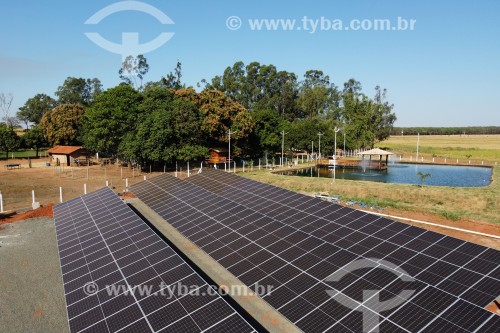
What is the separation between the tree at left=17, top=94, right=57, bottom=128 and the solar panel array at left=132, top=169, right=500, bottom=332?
4675 inches

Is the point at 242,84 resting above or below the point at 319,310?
above

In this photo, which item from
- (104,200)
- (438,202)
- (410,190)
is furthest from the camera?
(410,190)

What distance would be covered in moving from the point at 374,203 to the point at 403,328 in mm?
21137

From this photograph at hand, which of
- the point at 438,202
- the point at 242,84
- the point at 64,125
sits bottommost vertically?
the point at 438,202

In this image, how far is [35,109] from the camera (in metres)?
114

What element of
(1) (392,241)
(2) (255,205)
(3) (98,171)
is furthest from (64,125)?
(1) (392,241)

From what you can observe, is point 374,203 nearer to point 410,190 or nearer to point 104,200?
point 410,190

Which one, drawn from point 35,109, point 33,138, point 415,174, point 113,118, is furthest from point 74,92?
point 415,174

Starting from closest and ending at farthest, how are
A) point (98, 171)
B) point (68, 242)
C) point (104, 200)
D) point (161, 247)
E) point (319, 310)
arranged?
point (319, 310) < point (161, 247) < point (68, 242) < point (104, 200) < point (98, 171)

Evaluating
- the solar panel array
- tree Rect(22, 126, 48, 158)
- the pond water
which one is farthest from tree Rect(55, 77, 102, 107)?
the solar panel array

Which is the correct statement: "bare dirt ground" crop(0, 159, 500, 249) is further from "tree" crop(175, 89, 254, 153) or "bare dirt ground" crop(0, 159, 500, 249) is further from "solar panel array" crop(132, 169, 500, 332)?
"tree" crop(175, 89, 254, 153)

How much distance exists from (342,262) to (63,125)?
2862 inches

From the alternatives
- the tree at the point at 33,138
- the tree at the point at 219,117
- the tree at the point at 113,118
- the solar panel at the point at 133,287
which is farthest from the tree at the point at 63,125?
the solar panel at the point at 133,287

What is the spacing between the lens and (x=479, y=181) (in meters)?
45.6
